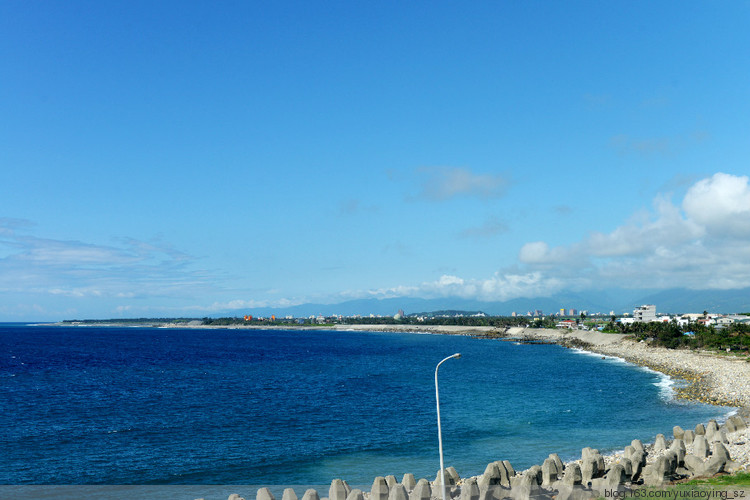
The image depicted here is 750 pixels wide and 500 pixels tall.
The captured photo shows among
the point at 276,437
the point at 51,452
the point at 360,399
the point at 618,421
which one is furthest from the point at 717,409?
the point at 51,452

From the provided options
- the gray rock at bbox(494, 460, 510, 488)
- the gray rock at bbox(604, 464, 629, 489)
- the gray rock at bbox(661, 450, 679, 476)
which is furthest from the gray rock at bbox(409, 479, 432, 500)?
the gray rock at bbox(661, 450, 679, 476)

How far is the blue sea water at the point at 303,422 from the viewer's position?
1347 inches

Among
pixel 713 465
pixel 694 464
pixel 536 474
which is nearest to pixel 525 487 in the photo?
pixel 536 474

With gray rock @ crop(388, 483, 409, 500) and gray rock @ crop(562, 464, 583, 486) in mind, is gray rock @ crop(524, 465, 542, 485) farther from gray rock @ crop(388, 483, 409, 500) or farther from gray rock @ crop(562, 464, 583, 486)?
gray rock @ crop(388, 483, 409, 500)

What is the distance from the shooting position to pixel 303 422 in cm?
4828

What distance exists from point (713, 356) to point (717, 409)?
171 ft

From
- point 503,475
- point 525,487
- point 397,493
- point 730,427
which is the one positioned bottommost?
point 730,427

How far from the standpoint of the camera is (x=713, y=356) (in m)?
94.3

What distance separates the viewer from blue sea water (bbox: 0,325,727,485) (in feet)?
112

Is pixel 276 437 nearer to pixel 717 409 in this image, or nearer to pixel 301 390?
pixel 301 390

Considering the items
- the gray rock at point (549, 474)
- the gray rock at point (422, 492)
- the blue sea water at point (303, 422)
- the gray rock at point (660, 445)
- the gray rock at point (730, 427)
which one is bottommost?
the blue sea water at point (303, 422)

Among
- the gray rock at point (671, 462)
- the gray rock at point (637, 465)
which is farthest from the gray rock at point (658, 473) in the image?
the gray rock at point (637, 465)

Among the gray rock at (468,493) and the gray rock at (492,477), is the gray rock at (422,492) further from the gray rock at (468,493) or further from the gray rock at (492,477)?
the gray rock at (492,477)

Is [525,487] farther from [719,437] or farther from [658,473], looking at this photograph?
[719,437]
